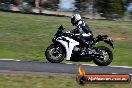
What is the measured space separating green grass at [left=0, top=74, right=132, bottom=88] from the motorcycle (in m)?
4.14

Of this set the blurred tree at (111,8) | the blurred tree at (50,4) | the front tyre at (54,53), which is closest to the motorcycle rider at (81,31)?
the front tyre at (54,53)

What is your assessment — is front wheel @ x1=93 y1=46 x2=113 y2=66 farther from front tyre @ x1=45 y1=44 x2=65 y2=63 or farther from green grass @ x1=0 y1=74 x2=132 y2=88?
green grass @ x1=0 y1=74 x2=132 y2=88

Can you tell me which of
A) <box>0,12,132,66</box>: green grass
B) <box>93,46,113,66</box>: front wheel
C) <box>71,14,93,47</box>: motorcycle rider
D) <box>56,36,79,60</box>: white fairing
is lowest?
<box>0,12,132,66</box>: green grass

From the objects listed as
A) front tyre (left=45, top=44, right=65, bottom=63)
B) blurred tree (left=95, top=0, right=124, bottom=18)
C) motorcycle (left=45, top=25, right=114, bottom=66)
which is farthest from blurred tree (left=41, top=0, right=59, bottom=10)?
front tyre (left=45, top=44, right=65, bottom=63)

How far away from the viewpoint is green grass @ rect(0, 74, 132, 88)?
38.8 ft

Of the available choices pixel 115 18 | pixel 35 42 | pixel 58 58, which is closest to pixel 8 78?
pixel 58 58

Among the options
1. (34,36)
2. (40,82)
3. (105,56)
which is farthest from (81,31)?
(34,36)

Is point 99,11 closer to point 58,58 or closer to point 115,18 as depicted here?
point 115,18

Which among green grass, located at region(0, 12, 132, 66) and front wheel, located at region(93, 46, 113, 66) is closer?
front wheel, located at region(93, 46, 113, 66)

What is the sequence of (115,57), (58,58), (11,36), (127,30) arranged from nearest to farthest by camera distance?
(58,58) → (115,57) → (11,36) → (127,30)

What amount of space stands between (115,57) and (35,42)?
22.5ft

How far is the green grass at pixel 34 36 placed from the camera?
2195 centimetres

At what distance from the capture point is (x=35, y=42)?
90.6 feet

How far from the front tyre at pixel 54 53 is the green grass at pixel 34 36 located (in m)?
2.71
